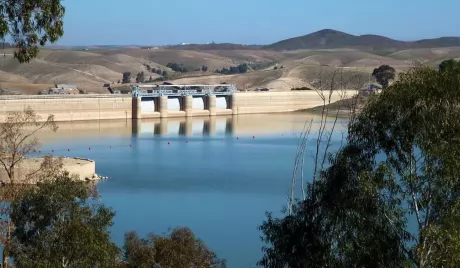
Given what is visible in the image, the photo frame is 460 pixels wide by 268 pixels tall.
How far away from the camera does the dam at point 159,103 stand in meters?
40.3

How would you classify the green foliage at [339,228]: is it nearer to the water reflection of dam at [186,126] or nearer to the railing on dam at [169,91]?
the water reflection of dam at [186,126]

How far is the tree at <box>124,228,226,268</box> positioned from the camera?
8.30 metres

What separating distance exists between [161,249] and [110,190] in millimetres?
13035

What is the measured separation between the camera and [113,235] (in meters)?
15.1

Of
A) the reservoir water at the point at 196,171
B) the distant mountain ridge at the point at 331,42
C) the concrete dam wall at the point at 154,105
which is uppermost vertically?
the distant mountain ridge at the point at 331,42

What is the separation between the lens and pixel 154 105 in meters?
46.1

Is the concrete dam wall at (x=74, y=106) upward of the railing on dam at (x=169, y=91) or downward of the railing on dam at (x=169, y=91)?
downward

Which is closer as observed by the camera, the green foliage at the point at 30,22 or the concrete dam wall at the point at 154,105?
the green foliage at the point at 30,22

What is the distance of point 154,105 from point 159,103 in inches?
16.3

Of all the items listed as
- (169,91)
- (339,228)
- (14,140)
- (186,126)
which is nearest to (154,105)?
(169,91)

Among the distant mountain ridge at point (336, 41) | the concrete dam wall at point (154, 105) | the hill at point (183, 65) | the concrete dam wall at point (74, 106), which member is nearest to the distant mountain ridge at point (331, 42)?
the distant mountain ridge at point (336, 41)

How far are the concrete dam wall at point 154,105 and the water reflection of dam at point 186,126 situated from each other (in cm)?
103

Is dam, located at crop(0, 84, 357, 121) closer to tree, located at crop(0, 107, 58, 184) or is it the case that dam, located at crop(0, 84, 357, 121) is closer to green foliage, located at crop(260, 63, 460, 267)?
tree, located at crop(0, 107, 58, 184)

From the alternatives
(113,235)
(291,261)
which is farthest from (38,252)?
(113,235)
